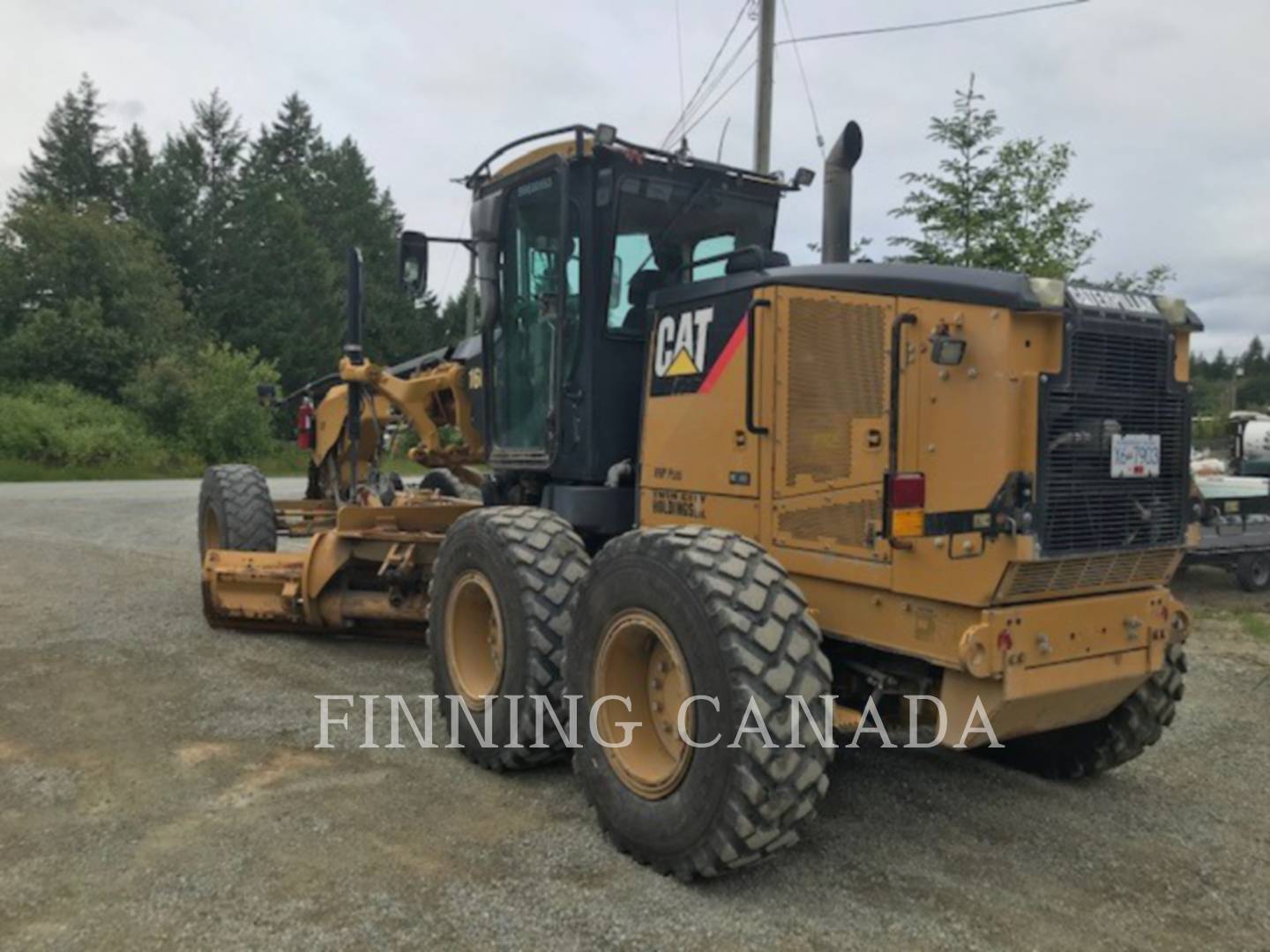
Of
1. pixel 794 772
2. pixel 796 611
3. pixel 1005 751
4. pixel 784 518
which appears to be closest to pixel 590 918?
pixel 794 772

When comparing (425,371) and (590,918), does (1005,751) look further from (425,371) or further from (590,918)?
(425,371)

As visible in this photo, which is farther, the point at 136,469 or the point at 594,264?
the point at 136,469

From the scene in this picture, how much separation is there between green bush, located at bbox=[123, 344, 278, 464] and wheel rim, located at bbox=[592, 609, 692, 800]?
30.8 metres

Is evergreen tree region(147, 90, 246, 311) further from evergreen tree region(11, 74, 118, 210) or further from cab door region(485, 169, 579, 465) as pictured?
cab door region(485, 169, 579, 465)

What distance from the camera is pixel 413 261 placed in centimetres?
630

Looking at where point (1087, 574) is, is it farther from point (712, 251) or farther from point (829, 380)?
point (712, 251)

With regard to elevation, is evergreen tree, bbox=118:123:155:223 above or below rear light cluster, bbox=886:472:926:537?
above

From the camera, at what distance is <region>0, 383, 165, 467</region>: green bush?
28641 millimetres

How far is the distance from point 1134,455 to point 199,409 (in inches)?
1314

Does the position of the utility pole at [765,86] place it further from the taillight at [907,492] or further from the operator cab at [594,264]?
the taillight at [907,492]

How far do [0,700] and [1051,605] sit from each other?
5.67 m

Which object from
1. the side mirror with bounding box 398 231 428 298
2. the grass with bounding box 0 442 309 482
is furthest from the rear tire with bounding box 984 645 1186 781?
the grass with bounding box 0 442 309 482

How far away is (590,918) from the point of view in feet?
11.2

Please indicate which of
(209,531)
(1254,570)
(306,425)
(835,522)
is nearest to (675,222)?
(835,522)
